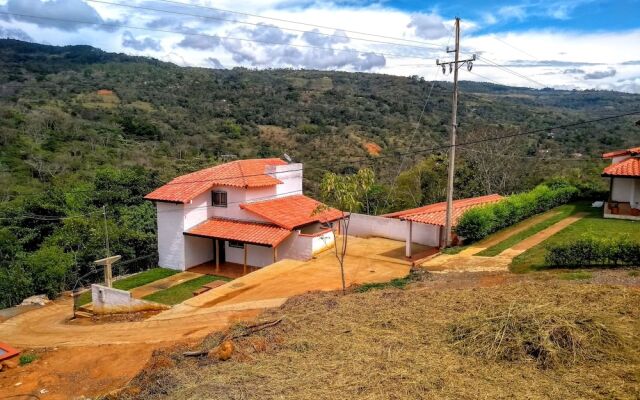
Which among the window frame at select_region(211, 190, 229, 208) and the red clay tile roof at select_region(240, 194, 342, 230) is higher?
the window frame at select_region(211, 190, 229, 208)

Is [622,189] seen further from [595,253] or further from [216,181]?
[216,181]

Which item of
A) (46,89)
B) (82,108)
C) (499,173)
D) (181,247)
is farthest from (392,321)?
(46,89)

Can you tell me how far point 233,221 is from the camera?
1094 inches

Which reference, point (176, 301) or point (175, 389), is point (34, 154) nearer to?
point (176, 301)

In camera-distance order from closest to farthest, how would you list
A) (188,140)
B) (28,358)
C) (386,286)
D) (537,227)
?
(28,358) < (386,286) < (537,227) < (188,140)

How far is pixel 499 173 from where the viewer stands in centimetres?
4041

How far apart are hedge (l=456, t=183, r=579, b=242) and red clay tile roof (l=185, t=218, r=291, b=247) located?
8.61 metres

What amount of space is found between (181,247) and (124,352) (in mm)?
12275

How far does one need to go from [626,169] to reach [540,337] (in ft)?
70.7

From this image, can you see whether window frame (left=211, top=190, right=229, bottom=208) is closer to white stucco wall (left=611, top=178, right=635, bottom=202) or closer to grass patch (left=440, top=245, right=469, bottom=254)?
grass patch (left=440, top=245, right=469, bottom=254)

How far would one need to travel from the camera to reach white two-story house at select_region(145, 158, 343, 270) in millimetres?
26391

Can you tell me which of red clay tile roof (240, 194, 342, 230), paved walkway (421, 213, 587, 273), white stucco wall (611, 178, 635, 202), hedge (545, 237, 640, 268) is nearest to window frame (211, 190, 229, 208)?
red clay tile roof (240, 194, 342, 230)

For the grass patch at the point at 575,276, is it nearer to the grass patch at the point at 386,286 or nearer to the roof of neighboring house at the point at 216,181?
the grass patch at the point at 386,286

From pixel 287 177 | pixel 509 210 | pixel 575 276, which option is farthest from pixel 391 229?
pixel 575 276
